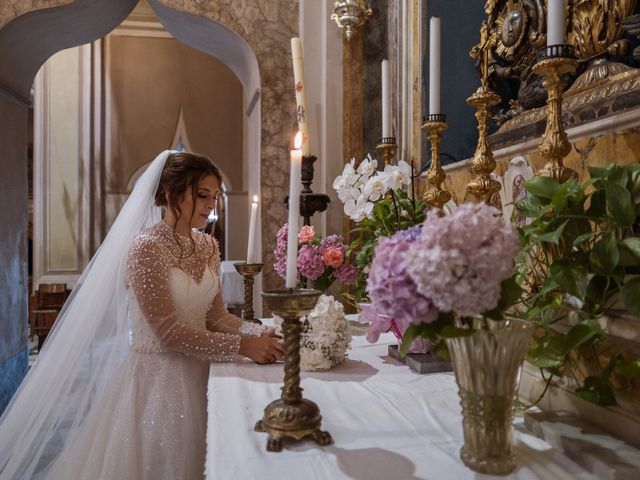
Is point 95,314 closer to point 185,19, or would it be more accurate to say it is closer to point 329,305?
point 329,305

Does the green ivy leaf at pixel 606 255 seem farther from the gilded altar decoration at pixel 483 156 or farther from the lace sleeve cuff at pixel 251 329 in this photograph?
the lace sleeve cuff at pixel 251 329

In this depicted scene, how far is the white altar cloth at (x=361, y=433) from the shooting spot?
88 centimetres

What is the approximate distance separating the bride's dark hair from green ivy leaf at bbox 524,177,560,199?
137 centimetres

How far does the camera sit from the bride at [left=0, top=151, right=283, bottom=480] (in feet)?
5.49

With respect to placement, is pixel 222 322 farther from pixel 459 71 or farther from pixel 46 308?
pixel 46 308

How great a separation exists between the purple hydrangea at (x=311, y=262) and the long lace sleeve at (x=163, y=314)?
42cm

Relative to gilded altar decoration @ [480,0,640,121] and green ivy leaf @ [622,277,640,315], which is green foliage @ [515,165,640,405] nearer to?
green ivy leaf @ [622,277,640,315]

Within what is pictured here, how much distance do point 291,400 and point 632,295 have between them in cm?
67

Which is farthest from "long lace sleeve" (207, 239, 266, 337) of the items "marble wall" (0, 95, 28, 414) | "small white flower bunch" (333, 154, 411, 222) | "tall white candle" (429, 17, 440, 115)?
"marble wall" (0, 95, 28, 414)

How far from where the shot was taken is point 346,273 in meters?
2.04

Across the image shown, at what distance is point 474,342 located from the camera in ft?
2.72

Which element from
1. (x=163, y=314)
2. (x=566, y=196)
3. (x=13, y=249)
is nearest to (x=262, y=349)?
(x=163, y=314)

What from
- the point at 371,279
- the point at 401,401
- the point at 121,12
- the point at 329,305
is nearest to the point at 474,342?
the point at 371,279

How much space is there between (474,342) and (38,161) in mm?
9030
